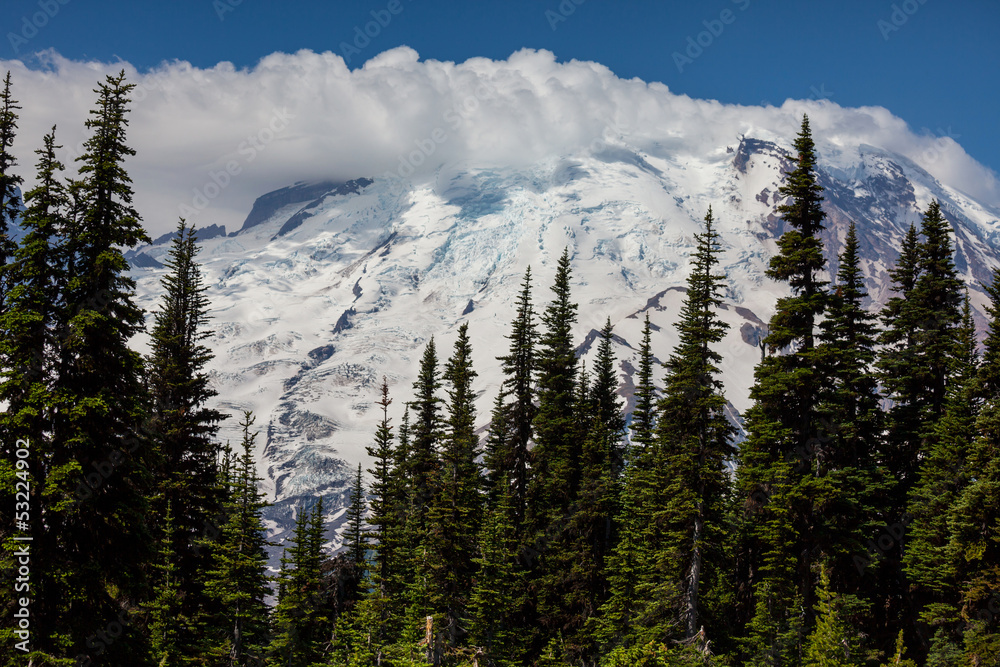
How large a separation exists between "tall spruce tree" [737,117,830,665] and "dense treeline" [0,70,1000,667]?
138 mm

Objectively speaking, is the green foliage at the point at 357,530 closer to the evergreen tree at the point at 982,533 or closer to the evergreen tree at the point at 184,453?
the evergreen tree at the point at 184,453

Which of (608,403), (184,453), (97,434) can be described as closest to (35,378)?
(97,434)

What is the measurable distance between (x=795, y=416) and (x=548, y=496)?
68.5ft

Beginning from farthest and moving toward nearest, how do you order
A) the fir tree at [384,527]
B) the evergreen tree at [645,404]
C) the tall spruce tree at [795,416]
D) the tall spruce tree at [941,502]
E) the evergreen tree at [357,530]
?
1. the evergreen tree at [357,530]
2. the evergreen tree at [645,404]
3. the fir tree at [384,527]
4. the tall spruce tree at [941,502]
5. the tall spruce tree at [795,416]

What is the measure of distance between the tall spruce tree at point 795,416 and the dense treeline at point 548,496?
14cm

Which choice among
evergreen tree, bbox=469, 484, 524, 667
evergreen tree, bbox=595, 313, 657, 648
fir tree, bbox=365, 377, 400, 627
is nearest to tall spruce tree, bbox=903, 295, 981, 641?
evergreen tree, bbox=595, 313, 657, 648

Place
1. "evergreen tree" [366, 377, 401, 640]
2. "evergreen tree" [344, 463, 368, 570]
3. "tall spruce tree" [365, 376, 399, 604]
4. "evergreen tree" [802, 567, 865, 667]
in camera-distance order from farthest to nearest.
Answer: "evergreen tree" [344, 463, 368, 570], "tall spruce tree" [365, 376, 399, 604], "evergreen tree" [366, 377, 401, 640], "evergreen tree" [802, 567, 865, 667]

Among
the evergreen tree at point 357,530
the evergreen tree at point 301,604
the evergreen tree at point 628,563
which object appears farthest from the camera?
the evergreen tree at point 357,530

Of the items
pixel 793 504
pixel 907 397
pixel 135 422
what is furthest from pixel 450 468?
pixel 907 397

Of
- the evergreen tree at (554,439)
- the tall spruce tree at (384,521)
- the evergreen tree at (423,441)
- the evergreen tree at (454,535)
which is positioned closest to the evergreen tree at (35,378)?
the evergreen tree at (454,535)

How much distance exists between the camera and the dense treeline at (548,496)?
2095 cm

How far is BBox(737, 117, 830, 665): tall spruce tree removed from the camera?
2967cm

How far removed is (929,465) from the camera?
35.1 metres

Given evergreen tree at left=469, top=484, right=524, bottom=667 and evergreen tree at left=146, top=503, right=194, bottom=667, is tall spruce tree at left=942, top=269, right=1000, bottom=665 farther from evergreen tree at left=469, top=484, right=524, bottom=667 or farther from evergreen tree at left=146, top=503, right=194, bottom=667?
evergreen tree at left=146, top=503, right=194, bottom=667
